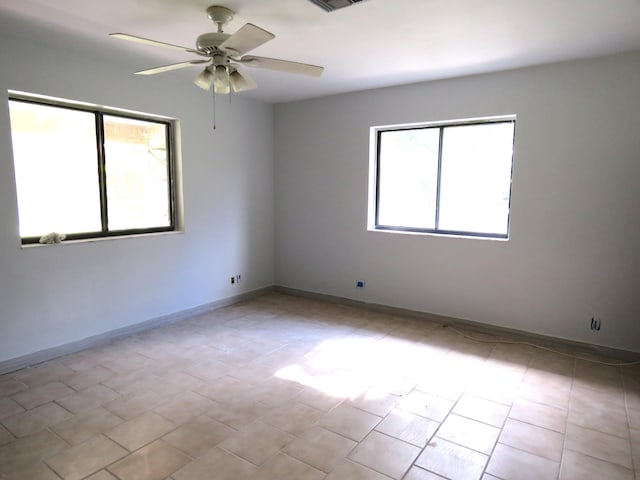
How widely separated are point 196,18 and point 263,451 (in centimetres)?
279

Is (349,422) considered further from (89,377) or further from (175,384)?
(89,377)

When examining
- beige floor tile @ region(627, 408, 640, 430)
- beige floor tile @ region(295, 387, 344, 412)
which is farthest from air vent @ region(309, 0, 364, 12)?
beige floor tile @ region(627, 408, 640, 430)

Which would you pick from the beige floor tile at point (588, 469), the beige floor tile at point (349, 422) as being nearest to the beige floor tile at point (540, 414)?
the beige floor tile at point (588, 469)

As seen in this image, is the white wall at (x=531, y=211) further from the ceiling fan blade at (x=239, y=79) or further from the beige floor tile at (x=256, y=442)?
the beige floor tile at (x=256, y=442)

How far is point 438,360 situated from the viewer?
11.1 ft

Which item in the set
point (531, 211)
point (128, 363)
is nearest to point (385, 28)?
point (531, 211)

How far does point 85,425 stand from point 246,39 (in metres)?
2.52

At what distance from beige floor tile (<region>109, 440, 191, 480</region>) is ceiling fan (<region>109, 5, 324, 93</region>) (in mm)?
2326

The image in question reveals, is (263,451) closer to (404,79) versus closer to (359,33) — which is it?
(359,33)

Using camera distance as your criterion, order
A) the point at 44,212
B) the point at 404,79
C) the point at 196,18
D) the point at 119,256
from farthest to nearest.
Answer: the point at 404,79 < the point at 119,256 < the point at 44,212 < the point at 196,18

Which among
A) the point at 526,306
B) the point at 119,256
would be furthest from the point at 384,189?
the point at 119,256

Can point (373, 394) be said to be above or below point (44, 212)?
below

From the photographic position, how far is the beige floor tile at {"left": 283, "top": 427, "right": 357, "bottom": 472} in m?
2.10

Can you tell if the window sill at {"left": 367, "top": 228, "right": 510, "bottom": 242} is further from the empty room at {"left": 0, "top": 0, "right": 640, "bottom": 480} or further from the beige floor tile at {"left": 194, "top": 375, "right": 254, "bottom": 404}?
the beige floor tile at {"left": 194, "top": 375, "right": 254, "bottom": 404}
